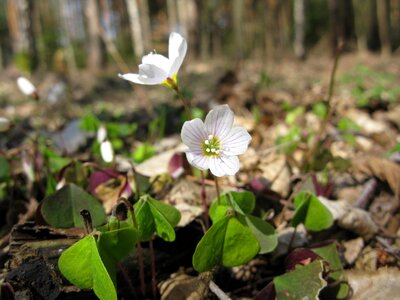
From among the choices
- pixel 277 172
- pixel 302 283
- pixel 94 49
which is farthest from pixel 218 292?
pixel 94 49

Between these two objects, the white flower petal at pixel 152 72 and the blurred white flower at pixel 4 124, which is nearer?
the white flower petal at pixel 152 72

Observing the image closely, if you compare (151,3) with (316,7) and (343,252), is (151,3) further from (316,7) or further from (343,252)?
(343,252)

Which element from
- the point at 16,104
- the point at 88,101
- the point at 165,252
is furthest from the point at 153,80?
the point at 16,104

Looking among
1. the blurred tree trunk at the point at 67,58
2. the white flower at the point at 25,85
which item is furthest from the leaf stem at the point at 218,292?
the blurred tree trunk at the point at 67,58

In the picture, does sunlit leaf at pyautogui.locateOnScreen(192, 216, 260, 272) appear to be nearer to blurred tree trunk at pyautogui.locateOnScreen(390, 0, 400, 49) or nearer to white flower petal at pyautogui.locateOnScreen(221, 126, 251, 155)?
white flower petal at pyautogui.locateOnScreen(221, 126, 251, 155)

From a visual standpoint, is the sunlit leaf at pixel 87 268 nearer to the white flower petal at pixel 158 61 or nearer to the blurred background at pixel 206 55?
the white flower petal at pixel 158 61

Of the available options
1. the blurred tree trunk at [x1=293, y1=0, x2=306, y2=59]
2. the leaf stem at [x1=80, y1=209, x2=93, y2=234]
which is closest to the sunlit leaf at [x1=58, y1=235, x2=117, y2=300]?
the leaf stem at [x1=80, y1=209, x2=93, y2=234]
